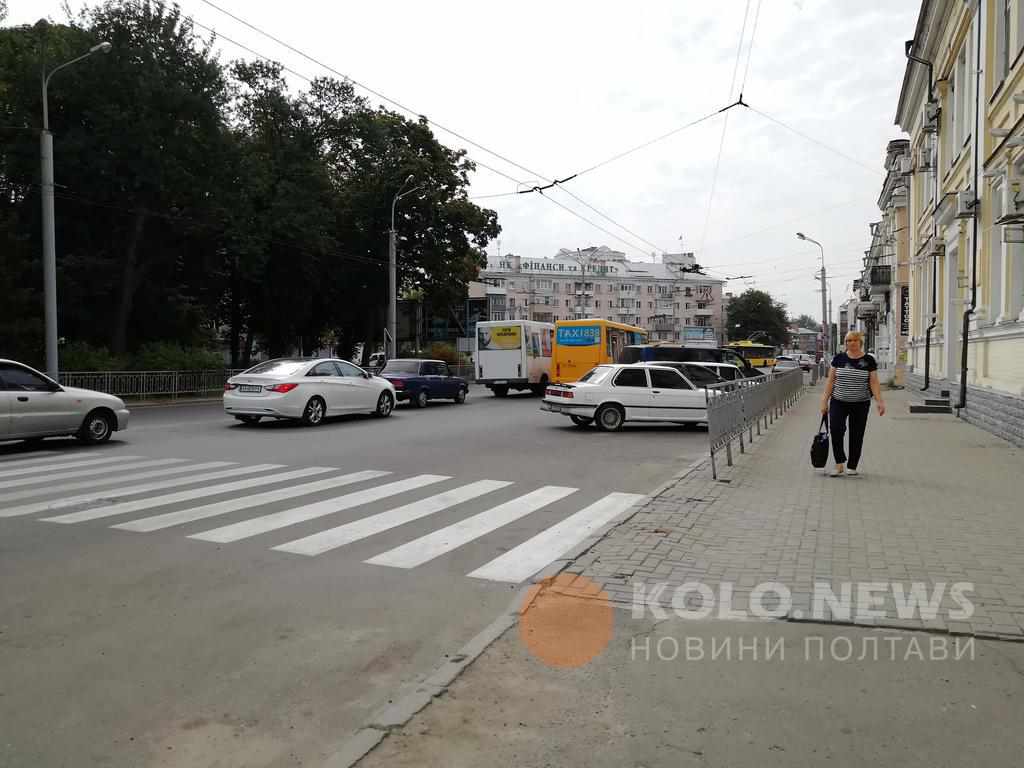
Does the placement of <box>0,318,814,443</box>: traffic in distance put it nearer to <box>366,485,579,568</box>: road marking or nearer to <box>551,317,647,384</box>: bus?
<box>366,485,579,568</box>: road marking

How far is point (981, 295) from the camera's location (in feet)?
57.2

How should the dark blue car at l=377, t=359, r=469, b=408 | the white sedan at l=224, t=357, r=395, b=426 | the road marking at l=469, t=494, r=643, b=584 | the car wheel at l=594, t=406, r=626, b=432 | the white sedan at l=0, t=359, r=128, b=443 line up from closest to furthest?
the road marking at l=469, t=494, r=643, b=584
the white sedan at l=0, t=359, r=128, b=443
the white sedan at l=224, t=357, r=395, b=426
the car wheel at l=594, t=406, r=626, b=432
the dark blue car at l=377, t=359, r=469, b=408

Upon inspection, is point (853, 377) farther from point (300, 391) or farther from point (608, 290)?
point (608, 290)

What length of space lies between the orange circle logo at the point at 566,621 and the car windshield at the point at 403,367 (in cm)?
1969

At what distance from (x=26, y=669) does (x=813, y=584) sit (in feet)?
14.8

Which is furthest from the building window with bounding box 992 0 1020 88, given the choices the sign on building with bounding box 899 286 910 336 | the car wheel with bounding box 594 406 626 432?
the sign on building with bounding box 899 286 910 336

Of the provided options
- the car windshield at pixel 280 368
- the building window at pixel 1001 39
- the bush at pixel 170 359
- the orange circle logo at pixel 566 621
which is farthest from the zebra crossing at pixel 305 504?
the bush at pixel 170 359

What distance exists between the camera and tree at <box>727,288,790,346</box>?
114 metres

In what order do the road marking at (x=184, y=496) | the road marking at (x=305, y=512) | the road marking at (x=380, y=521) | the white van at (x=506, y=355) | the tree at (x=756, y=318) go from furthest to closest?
1. the tree at (x=756, y=318)
2. the white van at (x=506, y=355)
3. the road marking at (x=184, y=496)
4. the road marking at (x=305, y=512)
5. the road marking at (x=380, y=521)

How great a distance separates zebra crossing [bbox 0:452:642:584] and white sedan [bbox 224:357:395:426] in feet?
18.4

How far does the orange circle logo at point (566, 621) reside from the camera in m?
4.37

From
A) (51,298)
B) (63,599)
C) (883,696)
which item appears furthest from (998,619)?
(51,298)

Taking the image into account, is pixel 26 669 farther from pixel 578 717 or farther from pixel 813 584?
pixel 813 584

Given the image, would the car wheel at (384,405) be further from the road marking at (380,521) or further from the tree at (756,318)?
the tree at (756,318)
